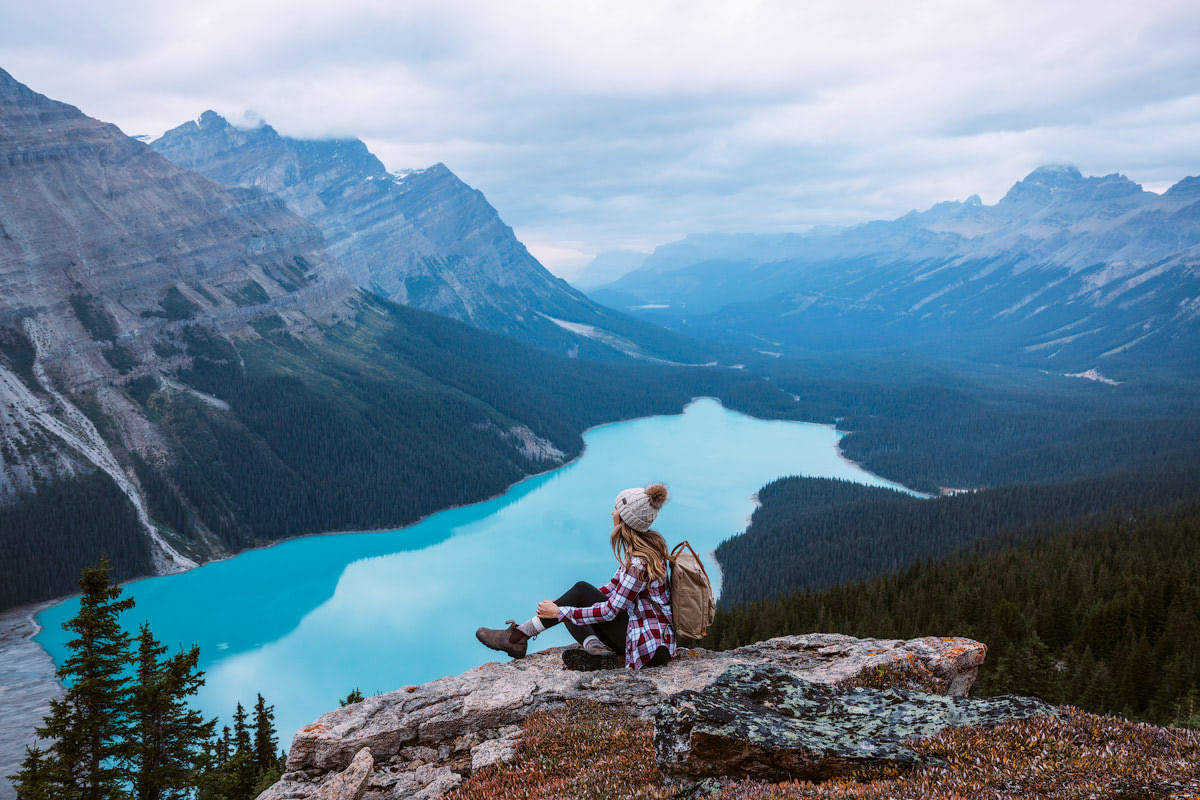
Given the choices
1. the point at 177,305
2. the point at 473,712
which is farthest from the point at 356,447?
the point at 473,712

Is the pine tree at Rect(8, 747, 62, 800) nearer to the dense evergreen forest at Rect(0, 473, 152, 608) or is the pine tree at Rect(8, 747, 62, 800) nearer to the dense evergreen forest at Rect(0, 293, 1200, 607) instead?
the dense evergreen forest at Rect(0, 293, 1200, 607)

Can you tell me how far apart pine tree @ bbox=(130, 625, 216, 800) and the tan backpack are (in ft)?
67.4

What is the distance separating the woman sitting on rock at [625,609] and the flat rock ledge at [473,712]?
0.46 meters

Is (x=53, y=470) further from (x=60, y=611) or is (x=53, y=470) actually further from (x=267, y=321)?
(x=267, y=321)

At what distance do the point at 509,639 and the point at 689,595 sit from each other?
369 centimetres

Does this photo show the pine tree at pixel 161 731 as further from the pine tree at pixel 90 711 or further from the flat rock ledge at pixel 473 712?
the flat rock ledge at pixel 473 712

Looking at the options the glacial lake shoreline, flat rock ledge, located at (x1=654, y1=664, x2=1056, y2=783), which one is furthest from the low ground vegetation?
the glacial lake shoreline

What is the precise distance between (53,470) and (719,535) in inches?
3529

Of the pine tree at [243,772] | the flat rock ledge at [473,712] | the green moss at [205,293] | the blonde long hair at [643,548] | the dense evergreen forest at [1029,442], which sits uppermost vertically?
the green moss at [205,293]

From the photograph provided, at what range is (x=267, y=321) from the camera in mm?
166750

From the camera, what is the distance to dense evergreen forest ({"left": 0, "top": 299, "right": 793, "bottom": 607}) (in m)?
89.8

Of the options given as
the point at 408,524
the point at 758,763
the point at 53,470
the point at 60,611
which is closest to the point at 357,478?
the point at 408,524

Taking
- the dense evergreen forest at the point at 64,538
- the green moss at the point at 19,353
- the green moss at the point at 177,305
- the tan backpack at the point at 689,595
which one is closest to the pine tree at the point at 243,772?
the tan backpack at the point at 689,595

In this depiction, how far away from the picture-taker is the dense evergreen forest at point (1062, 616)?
27.5 m
